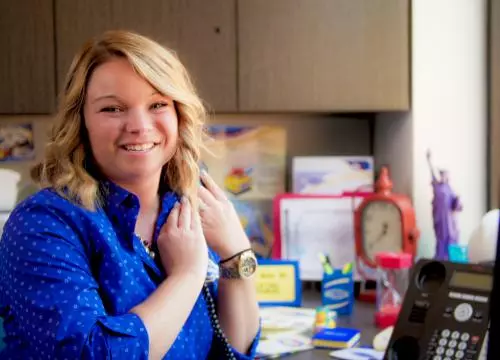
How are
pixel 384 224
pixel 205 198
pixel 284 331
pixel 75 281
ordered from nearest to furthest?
1. pixel 75 281
2. pixel 205 198
3. pixel 284 331
4. pixel 384 224

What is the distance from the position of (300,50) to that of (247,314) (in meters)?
1.01

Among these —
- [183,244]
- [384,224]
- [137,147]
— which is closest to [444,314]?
[183,244]

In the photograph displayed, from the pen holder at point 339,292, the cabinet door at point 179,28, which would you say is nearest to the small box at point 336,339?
the pen holder at point 339,292

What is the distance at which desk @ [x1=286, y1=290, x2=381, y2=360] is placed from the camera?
172 centimetres

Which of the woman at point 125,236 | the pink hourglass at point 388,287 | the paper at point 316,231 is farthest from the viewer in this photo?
the paper at point 316,231

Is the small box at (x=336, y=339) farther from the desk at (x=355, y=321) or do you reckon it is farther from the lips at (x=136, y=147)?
the lips at (x=136, y=147)

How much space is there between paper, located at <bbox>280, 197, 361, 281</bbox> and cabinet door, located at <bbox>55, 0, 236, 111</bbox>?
1.49 feet

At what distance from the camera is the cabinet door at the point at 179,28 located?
2254 mm

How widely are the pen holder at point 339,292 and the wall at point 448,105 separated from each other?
0.32m

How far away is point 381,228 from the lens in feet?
7.60

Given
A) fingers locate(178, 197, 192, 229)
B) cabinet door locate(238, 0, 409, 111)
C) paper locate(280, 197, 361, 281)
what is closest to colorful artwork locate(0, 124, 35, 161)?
cabinet door locate(238, 0, 409, 111)

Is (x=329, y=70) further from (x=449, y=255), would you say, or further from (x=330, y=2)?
(x=449, y=255)

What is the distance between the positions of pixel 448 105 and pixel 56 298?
1.55 meters

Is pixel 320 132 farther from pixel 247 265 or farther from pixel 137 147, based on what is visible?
pixel 137 147
